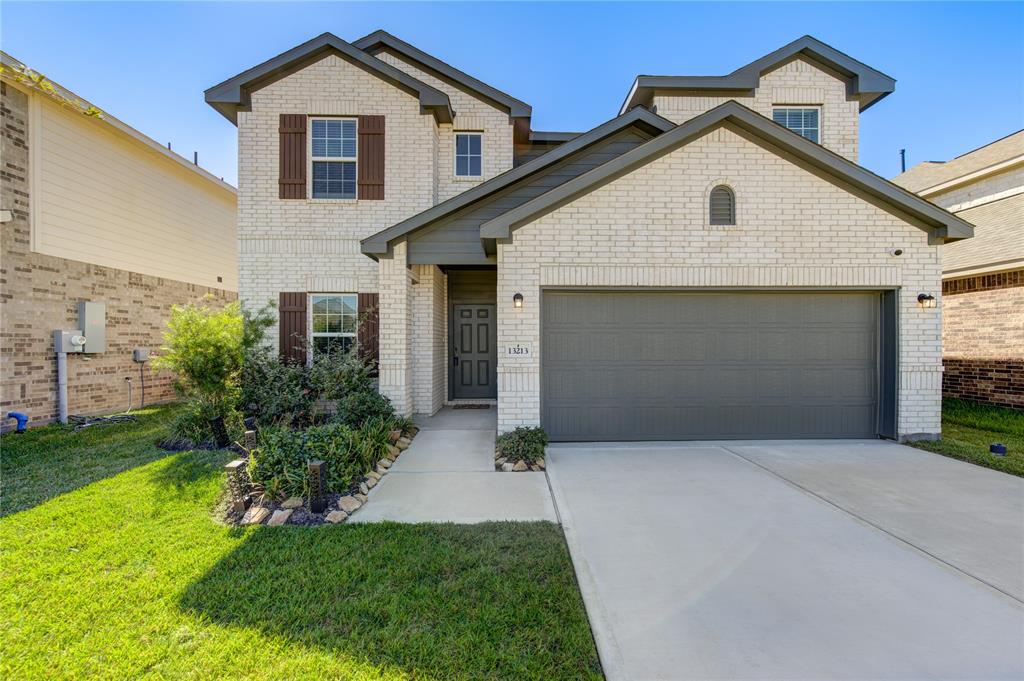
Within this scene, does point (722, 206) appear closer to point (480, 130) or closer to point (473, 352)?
point (480, 130)

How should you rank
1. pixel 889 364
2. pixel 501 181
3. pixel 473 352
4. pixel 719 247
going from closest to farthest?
pixel 719 247, pixel 889 364, pixel 501 181, pixel 473 352

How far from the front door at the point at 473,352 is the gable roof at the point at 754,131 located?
397 centimetres

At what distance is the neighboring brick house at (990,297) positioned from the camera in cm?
920

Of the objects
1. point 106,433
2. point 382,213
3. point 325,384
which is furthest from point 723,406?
point 106,433

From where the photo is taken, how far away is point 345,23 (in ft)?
32.3

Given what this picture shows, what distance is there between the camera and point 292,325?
9.18 metres

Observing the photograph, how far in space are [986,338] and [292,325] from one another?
47.5ft

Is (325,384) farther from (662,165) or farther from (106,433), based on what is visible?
(662,165)

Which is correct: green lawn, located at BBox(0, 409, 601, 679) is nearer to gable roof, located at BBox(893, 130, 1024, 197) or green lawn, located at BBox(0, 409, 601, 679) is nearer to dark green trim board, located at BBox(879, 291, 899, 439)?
dark green trim board, located at BBox(879, 291, 899, 439)

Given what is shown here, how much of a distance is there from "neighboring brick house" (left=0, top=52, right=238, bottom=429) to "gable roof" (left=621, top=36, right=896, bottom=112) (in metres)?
10.3

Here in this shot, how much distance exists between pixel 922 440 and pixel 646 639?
695 cm

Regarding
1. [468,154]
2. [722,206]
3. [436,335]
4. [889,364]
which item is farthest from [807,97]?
[436,335]

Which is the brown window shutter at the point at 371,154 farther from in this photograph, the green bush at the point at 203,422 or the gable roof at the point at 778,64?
the gable roof at the point at 778,64

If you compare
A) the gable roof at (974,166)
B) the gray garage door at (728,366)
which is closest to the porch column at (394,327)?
the gray garage door at (728,366)
